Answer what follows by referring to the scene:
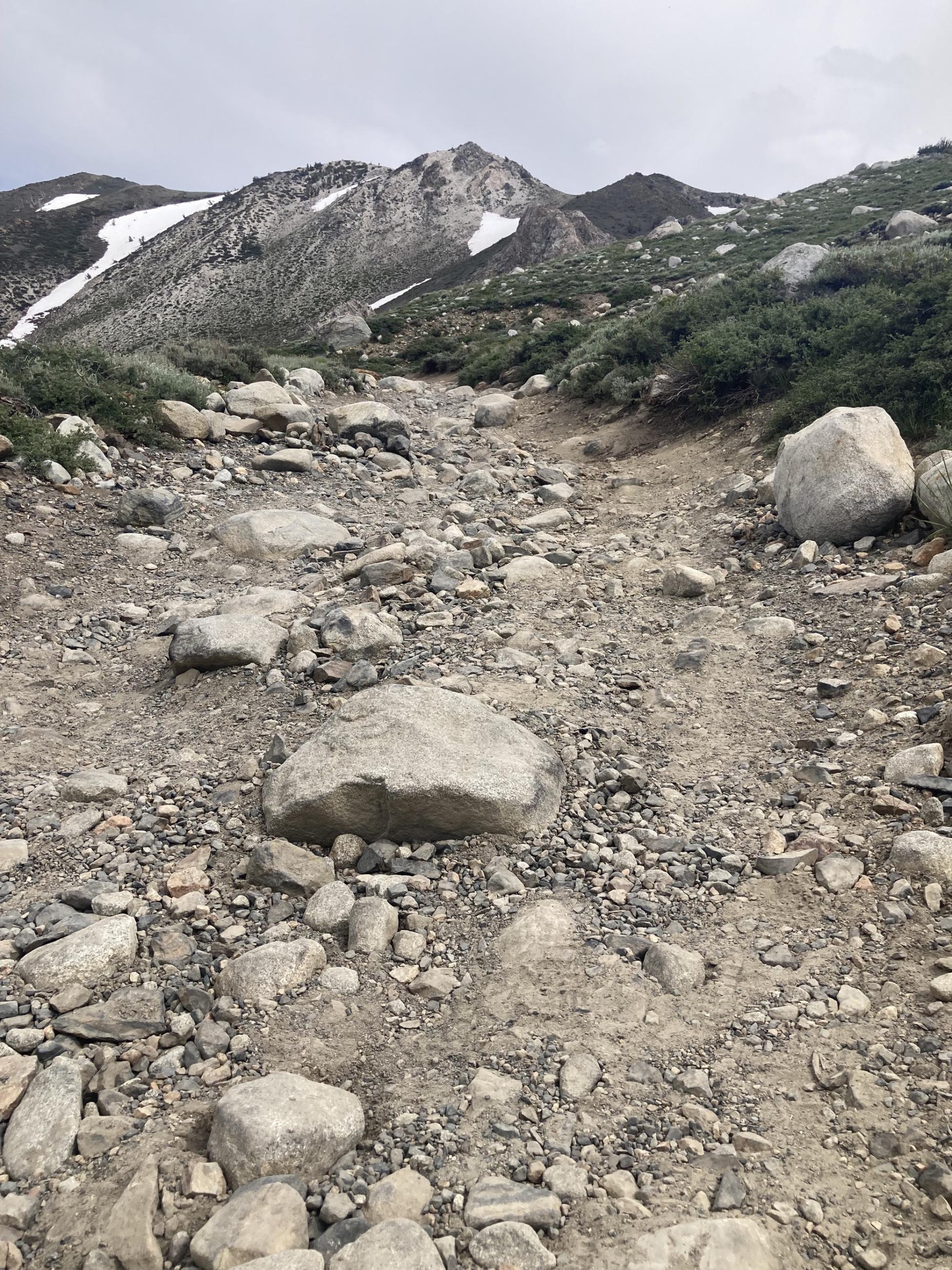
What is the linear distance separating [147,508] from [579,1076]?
810cm

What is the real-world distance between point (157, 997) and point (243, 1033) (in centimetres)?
40

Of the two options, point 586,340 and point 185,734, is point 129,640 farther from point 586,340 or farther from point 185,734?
point 586,340

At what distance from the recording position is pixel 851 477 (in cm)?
704

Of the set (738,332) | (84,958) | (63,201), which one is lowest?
(84,958)

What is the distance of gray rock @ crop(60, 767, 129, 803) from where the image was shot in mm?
4367

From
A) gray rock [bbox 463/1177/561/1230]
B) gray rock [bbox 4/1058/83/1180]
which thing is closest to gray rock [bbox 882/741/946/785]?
gray rock [bbox 463/1177/561/1230]

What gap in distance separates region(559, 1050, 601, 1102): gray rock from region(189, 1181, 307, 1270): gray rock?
94cm

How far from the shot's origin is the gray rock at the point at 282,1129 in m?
2.40

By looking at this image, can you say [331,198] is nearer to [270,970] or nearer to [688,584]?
[688,584]

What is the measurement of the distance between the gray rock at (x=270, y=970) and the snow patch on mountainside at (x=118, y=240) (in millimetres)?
65820

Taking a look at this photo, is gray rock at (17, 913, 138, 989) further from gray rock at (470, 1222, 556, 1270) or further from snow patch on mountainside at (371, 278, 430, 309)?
snow patch on mountainside at (371, 278, 430, 309)

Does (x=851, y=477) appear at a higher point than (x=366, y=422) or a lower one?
lower

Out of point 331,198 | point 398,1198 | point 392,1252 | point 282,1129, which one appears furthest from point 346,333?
point 331,198

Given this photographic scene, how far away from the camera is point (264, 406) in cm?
1248
